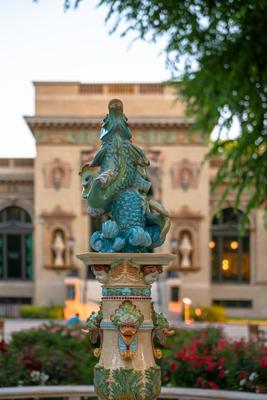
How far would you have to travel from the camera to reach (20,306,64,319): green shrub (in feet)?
120

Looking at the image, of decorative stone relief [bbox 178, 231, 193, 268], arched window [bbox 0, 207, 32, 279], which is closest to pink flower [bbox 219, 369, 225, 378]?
decorative stone relief [bbox 178, 231, 193, 268]

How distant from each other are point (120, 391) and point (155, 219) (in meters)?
1.50

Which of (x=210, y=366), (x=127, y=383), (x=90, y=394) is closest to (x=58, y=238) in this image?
(x=210, y=366)

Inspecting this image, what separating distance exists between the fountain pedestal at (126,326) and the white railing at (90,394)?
2889 mm

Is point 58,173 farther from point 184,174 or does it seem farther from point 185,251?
point 185,251

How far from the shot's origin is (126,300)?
24.1 feet

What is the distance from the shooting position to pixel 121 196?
25.0 ft

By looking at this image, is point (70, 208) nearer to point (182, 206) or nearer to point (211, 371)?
point (182, 206)

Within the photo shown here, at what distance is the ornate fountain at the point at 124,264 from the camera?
726 centimetres

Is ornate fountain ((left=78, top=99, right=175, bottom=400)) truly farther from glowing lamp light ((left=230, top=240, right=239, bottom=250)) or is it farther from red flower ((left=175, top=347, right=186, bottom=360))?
glowing lamp light ((left=230, top=240, right=239, bottom=250))

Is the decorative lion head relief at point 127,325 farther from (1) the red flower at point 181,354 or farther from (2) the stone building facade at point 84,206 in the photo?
(2) the stone building facade at point 84,206

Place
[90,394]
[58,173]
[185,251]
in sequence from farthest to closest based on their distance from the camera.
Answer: [58,173]
[185,251]
[90,394]

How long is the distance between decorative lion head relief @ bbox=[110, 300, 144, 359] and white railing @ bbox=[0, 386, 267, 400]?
3129 millimetres

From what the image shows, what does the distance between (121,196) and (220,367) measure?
518 centimetres
